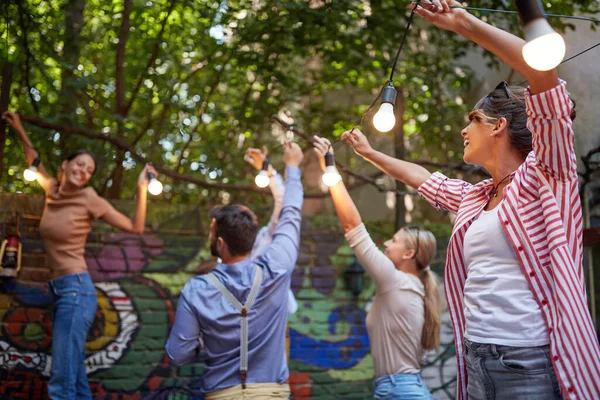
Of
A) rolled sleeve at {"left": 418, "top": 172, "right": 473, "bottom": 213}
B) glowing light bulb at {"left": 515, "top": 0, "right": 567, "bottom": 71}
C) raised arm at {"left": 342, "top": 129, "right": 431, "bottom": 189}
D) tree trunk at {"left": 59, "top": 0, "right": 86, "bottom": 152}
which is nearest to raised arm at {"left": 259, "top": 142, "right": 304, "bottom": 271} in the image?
raised arm at {"left": 342, "top": 129, "right": 431, "bottom": 189}

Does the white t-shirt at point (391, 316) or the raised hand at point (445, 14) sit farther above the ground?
the raised hand at point (445, 14)

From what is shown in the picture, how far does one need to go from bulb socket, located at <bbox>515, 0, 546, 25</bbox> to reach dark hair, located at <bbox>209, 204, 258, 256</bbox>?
6.33ft

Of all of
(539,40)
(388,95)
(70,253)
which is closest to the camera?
(539,40)

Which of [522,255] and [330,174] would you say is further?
[330,174]

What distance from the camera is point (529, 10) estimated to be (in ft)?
4.89

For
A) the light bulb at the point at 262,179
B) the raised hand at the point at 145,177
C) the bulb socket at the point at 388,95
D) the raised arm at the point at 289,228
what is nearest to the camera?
the bulb socket at the point at 388,95

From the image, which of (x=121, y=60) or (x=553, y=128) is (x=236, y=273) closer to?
(x=553, y=128)

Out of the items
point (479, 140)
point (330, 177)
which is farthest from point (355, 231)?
point (479, 140)

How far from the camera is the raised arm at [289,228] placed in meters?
3.12

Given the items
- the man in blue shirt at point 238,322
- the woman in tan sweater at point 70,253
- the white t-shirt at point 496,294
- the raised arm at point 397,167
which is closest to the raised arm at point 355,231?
the man in blue shirt at point 238,322

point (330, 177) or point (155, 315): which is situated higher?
point (330, 177)

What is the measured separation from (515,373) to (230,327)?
1450mm

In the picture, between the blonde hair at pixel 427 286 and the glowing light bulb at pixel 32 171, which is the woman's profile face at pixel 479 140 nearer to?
the blonde hair at pixel 427 286

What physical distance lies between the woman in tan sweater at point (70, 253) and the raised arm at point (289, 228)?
4.86ft
